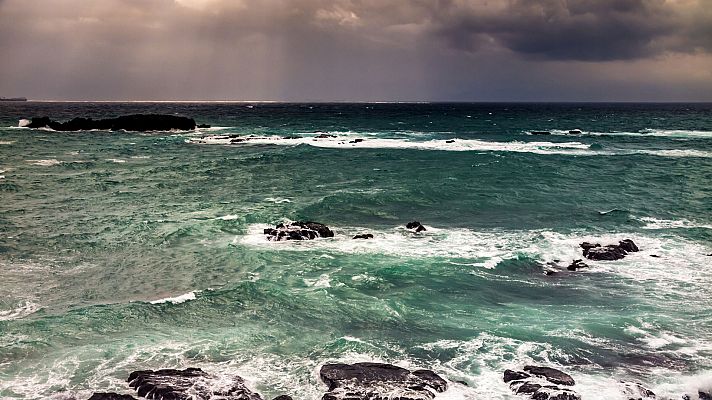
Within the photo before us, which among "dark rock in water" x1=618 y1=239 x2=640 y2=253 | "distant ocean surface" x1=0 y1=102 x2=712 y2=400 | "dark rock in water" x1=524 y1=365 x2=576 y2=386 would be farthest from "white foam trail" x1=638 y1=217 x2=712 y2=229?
"dark rock in water" x1=524 y1=365 x2=576 y2=386

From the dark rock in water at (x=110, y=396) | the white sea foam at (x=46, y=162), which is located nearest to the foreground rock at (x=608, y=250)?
the dark rock in water at (x=110, y=396)

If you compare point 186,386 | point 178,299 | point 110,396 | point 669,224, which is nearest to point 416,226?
point 178,299

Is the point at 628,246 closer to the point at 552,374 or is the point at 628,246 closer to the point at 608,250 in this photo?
the point at 608,250

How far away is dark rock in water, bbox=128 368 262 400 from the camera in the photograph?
13.3 metres

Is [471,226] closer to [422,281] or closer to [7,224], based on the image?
[422,281]

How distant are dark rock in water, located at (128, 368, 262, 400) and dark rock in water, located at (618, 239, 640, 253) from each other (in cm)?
2060

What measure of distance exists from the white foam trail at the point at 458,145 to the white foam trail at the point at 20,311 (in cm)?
5723

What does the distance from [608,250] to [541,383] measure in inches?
555

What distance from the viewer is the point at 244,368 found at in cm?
1544

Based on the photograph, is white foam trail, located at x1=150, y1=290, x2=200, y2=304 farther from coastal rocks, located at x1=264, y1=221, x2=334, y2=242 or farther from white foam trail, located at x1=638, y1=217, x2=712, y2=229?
white foam trail, located at x1=638, y1=217, x2=712, y2=229

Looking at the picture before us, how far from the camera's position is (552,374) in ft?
48.3

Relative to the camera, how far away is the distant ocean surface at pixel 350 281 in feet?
52.1

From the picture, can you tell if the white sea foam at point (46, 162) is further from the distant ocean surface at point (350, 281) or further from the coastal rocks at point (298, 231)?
the coastal rocks at point (298, 231)

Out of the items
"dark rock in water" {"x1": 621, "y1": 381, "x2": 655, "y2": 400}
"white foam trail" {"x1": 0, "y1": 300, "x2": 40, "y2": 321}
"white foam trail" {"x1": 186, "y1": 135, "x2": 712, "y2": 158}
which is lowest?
"white foam trail" {"x1": 0, "y1": 300, "x2": 40, "y2": 321}
